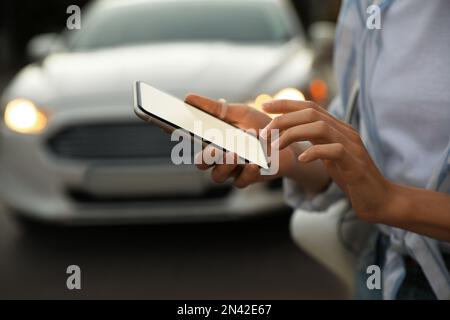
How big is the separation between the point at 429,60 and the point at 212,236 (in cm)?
312

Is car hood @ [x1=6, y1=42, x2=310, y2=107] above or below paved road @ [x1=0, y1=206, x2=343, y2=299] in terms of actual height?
above


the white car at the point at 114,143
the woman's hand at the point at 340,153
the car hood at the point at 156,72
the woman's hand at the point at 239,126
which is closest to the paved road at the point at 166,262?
the white car at the point at 114,143

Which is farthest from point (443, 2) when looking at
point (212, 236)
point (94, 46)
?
point (94, 46)

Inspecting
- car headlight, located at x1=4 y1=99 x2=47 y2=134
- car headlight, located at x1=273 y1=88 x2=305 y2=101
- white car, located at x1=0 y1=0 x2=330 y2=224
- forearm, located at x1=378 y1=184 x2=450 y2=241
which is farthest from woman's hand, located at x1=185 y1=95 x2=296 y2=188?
car headlight, located at x1=4 y1=99 x2=47 y2=134

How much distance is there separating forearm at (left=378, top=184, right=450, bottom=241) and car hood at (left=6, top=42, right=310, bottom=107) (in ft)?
9.05

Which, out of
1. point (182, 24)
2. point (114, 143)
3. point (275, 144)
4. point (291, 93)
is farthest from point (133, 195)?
point (275, 144)

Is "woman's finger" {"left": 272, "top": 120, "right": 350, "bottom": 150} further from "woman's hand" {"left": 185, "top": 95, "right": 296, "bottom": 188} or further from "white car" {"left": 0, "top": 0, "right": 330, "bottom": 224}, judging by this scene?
"white car" {"left": 0, "top": 0, "right": 330, "bottom": 224}

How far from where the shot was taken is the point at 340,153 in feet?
3.54

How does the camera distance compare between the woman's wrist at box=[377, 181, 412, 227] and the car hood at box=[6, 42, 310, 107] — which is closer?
the woman's wrist at box=[377, 181, 412, 227]

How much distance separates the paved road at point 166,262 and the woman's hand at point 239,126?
2.01 metres

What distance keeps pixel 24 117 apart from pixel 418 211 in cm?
320

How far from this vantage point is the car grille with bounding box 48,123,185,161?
3.95 metres
